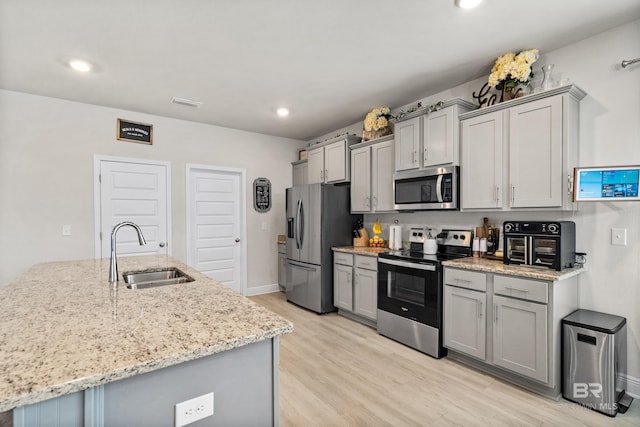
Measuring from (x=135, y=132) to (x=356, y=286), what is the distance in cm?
343

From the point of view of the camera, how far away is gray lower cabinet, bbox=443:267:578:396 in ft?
7.17

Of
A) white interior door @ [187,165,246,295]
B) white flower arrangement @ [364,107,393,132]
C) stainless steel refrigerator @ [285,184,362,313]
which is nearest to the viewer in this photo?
white flower arrangement @ [364,107,393,132]

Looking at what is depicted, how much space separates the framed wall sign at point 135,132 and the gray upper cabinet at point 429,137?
3.19 meters

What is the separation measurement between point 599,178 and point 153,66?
3.67 meters

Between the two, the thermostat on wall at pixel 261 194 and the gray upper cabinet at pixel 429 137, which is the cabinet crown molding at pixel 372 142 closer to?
the gray upper cabinet at pixel 429 137

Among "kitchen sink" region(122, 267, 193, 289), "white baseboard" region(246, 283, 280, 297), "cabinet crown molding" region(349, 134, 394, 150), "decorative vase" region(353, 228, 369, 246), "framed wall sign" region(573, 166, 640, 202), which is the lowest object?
"white baseboard" region(246, 283, 280, 297)

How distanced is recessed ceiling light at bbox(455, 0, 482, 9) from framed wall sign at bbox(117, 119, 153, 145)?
3803 mm

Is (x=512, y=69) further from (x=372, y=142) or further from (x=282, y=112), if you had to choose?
(x=282, y=112)

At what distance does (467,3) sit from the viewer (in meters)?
2.00

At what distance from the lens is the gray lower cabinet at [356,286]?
3.54 metres

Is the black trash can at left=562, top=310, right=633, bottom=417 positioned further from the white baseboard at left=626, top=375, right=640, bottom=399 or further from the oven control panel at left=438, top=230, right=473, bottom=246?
the oven control panel at left=438, top=230, right=473, bottom=246

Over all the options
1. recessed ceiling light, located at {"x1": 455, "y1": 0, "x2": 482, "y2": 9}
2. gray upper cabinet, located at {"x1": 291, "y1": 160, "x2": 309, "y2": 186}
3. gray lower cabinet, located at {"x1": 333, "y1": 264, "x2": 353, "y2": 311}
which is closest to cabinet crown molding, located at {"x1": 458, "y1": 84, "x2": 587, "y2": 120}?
recessed ceiling light, located at {"x1": 455, "y1": 0, "x2": 482, "y2": 9}

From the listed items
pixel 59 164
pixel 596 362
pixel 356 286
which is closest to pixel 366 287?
pixel 356 286

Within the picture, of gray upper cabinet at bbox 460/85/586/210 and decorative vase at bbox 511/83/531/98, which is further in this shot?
decorative vase at bbox 511/83/531/98
